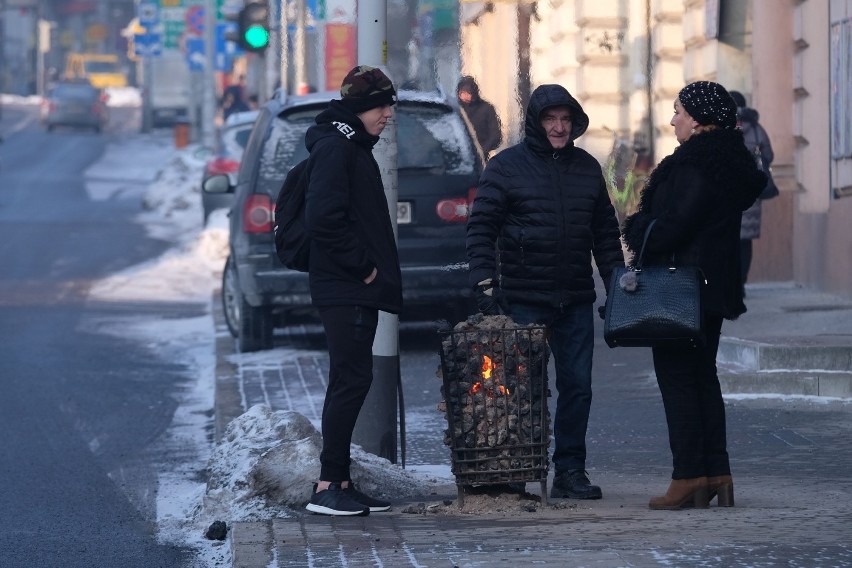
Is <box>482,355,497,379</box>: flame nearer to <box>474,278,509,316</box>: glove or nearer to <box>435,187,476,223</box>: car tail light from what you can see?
<box>474,278,509,316</box>: glove

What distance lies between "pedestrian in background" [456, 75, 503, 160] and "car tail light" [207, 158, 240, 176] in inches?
333

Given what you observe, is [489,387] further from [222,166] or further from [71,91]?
[71,91]

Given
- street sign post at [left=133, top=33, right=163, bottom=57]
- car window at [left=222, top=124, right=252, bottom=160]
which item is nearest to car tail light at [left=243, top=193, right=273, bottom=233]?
car window at [left=222, top=124, right=252, bottom=160]

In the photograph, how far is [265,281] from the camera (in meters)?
12.2

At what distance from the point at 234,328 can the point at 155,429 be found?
3289mm

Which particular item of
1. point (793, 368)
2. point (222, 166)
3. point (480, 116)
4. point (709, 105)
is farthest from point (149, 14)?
point (709, 105)

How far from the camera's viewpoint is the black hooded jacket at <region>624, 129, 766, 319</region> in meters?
6.50

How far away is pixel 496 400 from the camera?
6.54 m

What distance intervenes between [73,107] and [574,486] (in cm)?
5623

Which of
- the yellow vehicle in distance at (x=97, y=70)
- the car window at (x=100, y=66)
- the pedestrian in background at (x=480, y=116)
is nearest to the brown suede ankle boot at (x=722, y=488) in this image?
the pedestrian in background at (x=480, y=116)

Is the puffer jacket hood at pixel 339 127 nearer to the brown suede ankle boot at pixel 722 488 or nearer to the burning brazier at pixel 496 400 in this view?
the burning brazier at pixel 496 400

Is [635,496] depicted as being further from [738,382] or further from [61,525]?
[738,382]

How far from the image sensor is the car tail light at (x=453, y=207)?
11.9m

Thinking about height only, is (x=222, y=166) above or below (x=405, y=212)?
above
